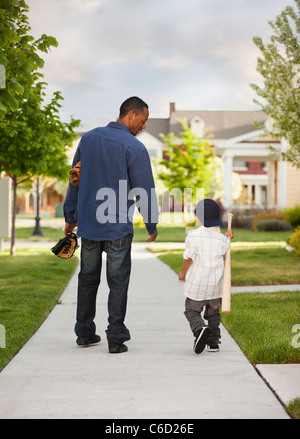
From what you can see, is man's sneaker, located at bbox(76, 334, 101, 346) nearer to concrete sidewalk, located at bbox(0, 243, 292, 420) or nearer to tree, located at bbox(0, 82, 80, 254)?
concrete sidewalk, located at bbox(0, 243, 292, 420)

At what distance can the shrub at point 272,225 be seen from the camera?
91.3 feet

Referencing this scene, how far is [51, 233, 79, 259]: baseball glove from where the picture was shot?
19.1 feet

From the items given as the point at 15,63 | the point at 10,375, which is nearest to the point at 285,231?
the point at 15,63

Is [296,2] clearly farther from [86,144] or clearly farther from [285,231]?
[285,231]

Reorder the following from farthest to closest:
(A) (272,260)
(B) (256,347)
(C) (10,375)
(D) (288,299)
Answer: (A) (272,260), (D) (288,299), (B) (256,347), (C) (10,375)

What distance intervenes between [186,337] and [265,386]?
6.04 feet

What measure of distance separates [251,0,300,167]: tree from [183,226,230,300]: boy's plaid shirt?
7.11 meters

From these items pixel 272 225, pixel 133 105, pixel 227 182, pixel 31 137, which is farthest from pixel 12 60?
pixel 227 182

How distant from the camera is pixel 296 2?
11703mm

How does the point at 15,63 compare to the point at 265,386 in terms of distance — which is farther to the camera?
the point at 15,63

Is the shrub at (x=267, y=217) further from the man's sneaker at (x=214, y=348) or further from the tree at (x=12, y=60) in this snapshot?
the man's sneaker at (x=214, y=348)

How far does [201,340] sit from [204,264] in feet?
2.13

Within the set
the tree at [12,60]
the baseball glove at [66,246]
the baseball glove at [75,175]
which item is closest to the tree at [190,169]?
the tree at [12,60]

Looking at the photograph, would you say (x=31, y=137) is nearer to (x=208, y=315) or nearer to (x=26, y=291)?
(x=26, y=291)
